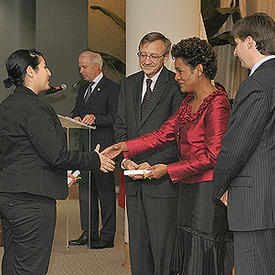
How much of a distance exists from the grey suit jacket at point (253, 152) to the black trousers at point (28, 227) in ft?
3.28

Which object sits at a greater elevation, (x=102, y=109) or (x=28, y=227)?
(x=102, y=109)

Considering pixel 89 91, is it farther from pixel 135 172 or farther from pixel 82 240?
pixel 135 172

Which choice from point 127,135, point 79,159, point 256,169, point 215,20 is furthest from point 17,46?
point 256,169

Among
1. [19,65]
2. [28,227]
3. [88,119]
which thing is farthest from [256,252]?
[88,119]

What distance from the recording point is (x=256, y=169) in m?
2.54

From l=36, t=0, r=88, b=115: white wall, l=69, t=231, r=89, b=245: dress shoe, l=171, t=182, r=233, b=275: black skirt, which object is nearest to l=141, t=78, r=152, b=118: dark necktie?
l=171, t=182, r=233, b=275: black skirt

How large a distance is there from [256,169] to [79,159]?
104cm

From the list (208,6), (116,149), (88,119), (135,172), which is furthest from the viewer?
(208,6)

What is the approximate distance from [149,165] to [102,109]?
6.77ft

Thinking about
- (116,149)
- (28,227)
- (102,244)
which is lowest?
(102,244)

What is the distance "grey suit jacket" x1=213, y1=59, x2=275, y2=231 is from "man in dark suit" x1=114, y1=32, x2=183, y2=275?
116cm

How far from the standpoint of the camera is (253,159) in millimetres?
2547

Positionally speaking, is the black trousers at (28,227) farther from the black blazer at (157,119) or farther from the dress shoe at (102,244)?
the dress shoe at (102,244)

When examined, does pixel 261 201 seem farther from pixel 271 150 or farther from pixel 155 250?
pixel 155 250
